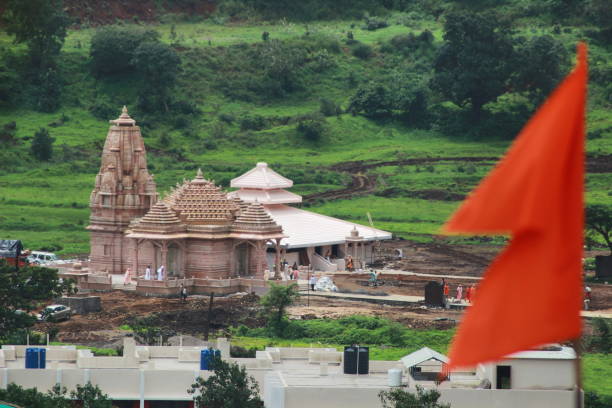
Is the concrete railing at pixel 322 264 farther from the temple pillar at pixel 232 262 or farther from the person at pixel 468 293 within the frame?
the person at pixel 468 293

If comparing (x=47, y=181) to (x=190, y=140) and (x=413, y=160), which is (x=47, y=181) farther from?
(x=413, y=160)

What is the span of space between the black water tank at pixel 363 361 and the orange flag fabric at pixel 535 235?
29211mm

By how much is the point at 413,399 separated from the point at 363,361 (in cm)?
588

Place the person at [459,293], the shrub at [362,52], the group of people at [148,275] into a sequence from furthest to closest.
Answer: the shrub at [362,52] < the group of people at [148,275] < the person at [459,293]

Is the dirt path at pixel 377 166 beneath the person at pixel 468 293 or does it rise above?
above

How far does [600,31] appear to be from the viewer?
133000mm

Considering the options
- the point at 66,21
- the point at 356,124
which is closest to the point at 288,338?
the point at 356,124

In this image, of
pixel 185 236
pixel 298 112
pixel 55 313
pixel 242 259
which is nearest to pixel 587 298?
pixel 242 259

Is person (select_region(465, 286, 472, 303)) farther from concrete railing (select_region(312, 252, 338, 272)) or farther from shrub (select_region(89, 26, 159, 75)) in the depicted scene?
shrub (select_region(89, 26, 159, 75))

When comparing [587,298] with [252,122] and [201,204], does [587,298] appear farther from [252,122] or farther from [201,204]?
[252,122]

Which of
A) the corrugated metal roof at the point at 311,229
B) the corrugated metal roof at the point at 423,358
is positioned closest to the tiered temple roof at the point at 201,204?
the corrugated metal roof at the point at 311,229

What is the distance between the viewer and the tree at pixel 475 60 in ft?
399

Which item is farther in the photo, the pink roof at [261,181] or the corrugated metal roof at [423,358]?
the pink roof at [261,181]

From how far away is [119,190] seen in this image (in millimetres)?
81188
